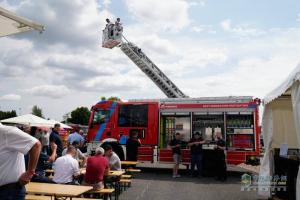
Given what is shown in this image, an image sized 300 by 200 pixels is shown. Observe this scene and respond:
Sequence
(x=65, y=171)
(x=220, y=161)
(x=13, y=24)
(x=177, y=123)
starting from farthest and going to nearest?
(x=177, y=123) → (x=220, y=161) → (x=65, y=171) → (x=13, y=24)

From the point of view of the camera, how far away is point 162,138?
14445 millimetres

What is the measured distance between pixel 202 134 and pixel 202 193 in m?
4.27

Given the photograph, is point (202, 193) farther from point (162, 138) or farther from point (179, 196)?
point (162, 138)

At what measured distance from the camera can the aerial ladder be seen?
20031 millimetres

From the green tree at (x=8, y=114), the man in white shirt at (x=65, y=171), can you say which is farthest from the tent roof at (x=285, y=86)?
the green tree at (x=8, y=114)

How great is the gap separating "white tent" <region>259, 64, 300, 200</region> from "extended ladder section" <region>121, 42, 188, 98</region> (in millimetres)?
10763

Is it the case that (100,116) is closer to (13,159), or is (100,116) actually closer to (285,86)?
(285,86)

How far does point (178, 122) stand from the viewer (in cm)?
1443

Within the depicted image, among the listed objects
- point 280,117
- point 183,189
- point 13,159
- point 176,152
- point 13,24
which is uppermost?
point 13,24

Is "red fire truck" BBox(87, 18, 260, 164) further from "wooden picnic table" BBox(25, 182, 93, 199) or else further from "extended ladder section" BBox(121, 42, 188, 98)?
"wooden picnic table" BBox(25, 182, 93, 199)

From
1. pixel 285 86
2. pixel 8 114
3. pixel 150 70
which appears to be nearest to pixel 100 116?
pixel 150 70

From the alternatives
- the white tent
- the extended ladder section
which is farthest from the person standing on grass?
the extended ladder section

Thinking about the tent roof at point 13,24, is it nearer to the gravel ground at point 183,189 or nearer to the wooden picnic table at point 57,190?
the wooden picnic table at point 57,190

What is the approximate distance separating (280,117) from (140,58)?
38.6 ft
